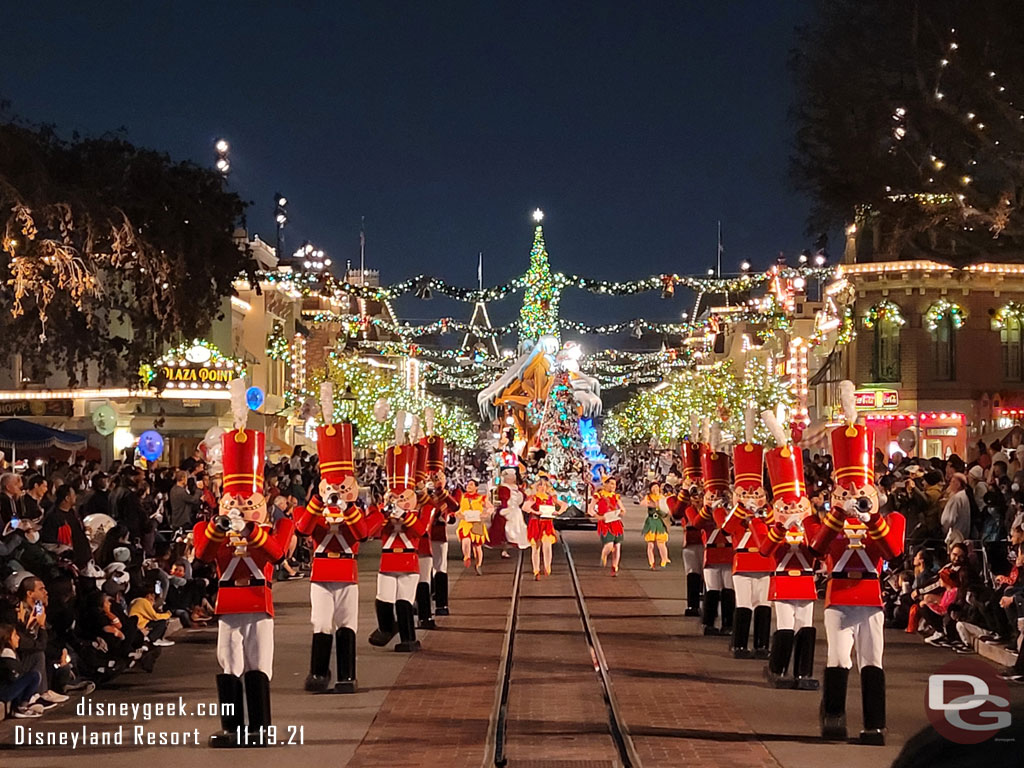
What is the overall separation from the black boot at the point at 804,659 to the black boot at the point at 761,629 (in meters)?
2.20

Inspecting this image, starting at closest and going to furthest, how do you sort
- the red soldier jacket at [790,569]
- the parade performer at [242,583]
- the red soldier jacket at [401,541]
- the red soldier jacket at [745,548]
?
the parade performer at [242,583]
the red soldier jacket at [790,569]
the red soldier jacket at [745,548]
the red soldier jacket at [401,541]

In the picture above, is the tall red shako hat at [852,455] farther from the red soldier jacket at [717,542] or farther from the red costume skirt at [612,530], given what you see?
the red costume skirt at [612,530]

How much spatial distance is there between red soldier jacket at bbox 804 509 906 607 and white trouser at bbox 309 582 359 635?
4520 millimetres

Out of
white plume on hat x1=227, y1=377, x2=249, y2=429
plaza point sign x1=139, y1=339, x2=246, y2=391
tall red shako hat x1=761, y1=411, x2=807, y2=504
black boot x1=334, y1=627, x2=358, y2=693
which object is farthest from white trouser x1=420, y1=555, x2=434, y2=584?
plaza point sign x1=139, y1=339, x2=246, y2=391

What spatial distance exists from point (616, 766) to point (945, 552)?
10252 mm

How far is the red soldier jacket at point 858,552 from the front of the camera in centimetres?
1189

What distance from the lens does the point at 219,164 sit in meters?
44.3

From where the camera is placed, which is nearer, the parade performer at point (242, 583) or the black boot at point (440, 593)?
the parade performer at point (242, 583)

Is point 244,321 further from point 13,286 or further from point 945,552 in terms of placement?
point 945,552

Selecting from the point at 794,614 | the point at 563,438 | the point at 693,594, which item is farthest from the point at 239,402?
the point at 563,438

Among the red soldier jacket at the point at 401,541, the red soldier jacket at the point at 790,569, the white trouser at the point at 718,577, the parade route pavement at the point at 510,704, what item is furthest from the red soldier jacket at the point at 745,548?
the red soldier jacket at the point at 401,541

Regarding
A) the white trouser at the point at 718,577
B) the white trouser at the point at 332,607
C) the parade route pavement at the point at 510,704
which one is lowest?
the parade route pavement at the point at 510,704

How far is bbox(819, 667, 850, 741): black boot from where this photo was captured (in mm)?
11703

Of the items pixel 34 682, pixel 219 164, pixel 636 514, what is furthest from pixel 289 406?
pixel 34 682
